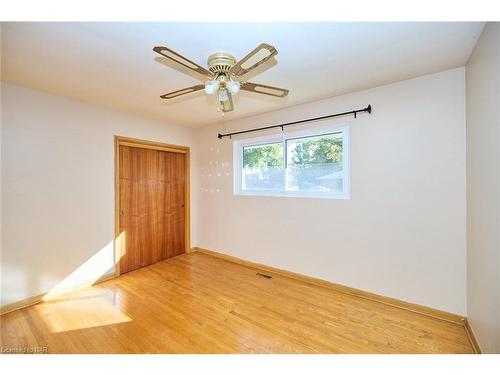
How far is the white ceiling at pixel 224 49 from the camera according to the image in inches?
59.7

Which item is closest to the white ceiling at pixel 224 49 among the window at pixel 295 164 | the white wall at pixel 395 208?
the white wall at pixel 395 208

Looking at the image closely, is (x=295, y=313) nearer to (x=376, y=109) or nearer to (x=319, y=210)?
(x=319, y=210)

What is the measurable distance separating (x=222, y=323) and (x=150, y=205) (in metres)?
2.22

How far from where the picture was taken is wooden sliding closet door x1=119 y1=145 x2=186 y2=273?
3.29m

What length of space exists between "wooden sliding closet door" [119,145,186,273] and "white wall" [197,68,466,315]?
1.74 m

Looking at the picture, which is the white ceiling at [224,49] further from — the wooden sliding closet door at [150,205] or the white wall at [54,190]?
the wooden sliding closet door at [150,205]

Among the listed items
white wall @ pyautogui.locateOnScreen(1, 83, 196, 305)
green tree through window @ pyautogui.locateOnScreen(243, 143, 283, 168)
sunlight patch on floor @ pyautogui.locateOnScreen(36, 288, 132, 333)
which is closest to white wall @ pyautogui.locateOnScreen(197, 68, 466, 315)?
green tree through window @ pyautogui.locateOnScreen(243, 143, 283, 168)

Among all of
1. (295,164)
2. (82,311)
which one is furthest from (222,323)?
(295,164)

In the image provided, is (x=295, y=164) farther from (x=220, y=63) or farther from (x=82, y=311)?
(x=82, y=311)

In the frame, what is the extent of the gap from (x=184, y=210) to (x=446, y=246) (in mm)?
3606

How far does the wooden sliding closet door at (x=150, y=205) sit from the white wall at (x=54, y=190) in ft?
0.73

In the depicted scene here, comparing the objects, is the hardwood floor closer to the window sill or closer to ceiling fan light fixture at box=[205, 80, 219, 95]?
the window sill
